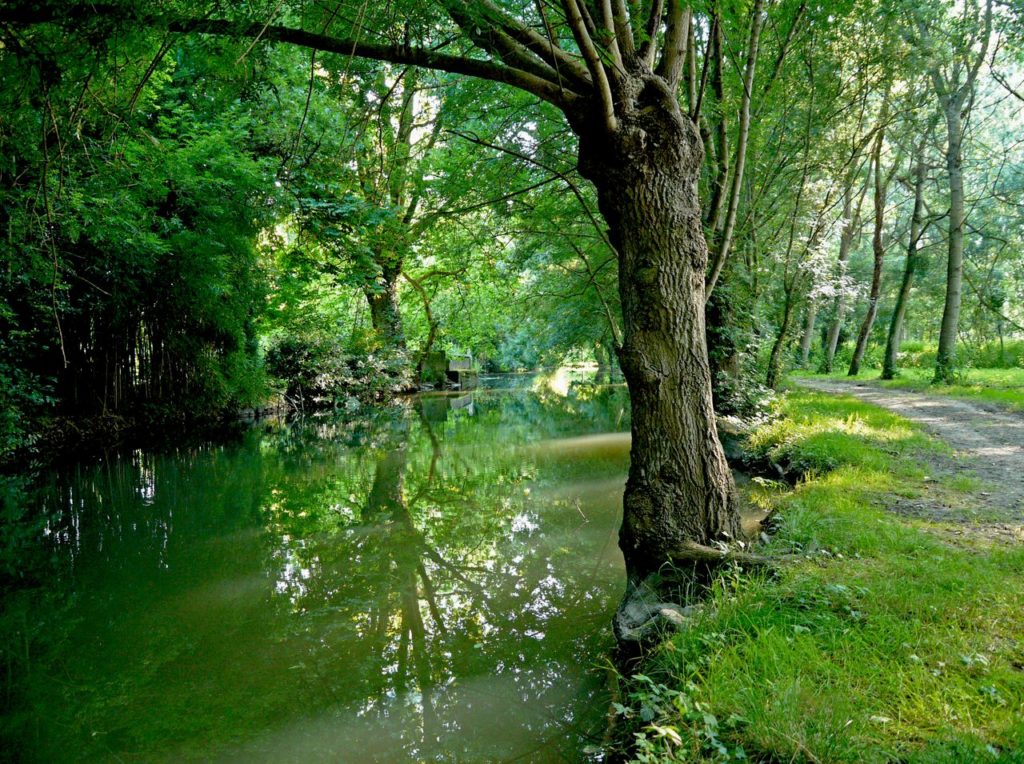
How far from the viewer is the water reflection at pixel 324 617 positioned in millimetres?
2688

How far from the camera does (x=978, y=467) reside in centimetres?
571

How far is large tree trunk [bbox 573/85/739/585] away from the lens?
3645 mm

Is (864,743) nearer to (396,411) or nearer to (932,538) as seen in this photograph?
(932,538)

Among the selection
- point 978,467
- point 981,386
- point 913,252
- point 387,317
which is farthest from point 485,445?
point 913,252

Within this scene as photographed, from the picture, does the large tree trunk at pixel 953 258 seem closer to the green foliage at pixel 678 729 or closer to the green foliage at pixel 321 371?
the green foliage at pixel 678 729

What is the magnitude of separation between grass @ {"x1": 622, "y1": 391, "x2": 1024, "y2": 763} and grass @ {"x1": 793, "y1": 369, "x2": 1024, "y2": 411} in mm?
8587

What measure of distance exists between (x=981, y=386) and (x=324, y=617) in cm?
1443

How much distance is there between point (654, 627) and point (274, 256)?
568 inches

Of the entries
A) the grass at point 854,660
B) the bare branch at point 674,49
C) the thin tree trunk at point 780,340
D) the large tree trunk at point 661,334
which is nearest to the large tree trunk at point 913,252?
the thin tree trunk at point 780,340

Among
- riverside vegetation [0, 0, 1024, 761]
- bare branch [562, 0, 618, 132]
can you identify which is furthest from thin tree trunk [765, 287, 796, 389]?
bare branch [562, 0, 618, 132]

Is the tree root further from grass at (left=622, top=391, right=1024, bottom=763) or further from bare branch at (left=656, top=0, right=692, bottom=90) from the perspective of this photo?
bare branch at (left=656, top=0, right=692, bottom=90)

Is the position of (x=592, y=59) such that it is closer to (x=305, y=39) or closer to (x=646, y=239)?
(x=646, y=239)

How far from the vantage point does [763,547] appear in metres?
3.79

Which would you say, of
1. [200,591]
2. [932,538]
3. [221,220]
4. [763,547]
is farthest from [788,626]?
[221,220]
